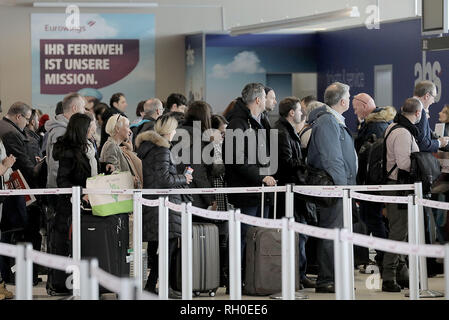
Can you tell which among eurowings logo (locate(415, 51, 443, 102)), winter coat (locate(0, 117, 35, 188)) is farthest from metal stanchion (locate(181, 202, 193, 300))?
eurowings logo (locate(415, 51, 443, 102))

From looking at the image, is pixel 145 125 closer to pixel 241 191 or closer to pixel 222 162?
pixel 222 162

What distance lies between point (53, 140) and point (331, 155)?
86.8 inches

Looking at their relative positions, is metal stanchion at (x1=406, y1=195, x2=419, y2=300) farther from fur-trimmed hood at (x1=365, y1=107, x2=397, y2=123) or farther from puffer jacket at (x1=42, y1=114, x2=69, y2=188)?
puffer jacket at (x1=42, y1=114, x2=69, y2=188)

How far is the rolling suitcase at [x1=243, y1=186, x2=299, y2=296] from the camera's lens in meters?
7.50

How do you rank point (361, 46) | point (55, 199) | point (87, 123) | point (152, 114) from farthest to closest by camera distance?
point (361, 46) < point (152, 114) < point (55, 199) < point (87, 123)

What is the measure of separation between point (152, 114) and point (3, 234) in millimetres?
2291

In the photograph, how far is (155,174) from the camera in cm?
740

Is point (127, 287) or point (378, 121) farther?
point (378, 121)

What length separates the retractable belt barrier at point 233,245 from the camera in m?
4.04

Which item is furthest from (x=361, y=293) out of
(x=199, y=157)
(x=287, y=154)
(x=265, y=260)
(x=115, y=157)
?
(x=115, y=157)

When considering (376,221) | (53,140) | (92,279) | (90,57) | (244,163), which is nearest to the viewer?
(92,279)

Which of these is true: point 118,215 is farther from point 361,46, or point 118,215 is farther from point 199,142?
point 361,46
